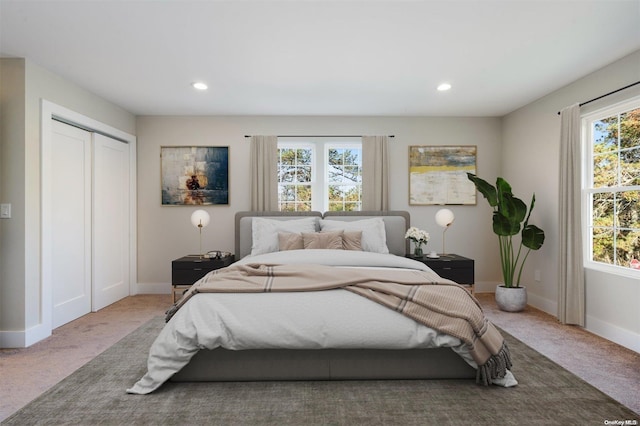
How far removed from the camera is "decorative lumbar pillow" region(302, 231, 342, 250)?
157 inches

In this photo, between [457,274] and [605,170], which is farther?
[457,274]

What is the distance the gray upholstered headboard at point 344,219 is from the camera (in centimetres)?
480

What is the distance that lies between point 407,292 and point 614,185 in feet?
8.56

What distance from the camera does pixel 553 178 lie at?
422 cm

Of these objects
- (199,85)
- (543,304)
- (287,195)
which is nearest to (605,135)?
(543,304)

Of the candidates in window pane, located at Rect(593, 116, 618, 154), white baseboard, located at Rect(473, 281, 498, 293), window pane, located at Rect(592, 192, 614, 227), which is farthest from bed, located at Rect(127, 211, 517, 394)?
white baseboard, located at Rect(473, 281, 498, 293)

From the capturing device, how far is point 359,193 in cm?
529

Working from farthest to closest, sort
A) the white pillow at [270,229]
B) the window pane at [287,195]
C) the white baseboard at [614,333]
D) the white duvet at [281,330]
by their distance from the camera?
1. the window pane at [287,195]
2. the white pillow at [270,229]
3. the white baseboard at [614,333]
4. the white duvet at [281,330]

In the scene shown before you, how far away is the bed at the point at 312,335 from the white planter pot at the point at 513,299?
2.03 meters

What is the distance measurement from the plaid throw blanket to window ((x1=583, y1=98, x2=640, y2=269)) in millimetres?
1974

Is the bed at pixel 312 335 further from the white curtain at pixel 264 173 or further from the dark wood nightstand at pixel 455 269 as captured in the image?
the white curtain at pixel 264 173

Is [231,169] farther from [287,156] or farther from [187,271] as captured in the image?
[187,271]

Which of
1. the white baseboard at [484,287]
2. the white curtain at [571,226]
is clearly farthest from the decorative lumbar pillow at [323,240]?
the white baseboard at [484,287]

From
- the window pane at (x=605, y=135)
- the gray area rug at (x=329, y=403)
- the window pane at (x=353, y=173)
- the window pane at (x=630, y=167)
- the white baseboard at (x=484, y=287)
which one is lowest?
the gray area rug at (x=329, y=403)
